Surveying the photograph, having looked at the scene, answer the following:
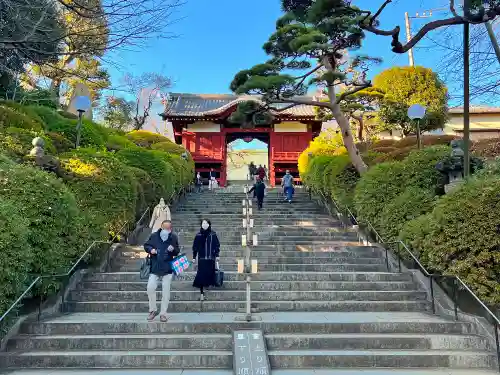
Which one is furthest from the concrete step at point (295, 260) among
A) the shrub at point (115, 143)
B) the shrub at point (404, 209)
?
the shrub at point (115, 143)

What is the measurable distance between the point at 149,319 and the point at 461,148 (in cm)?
679

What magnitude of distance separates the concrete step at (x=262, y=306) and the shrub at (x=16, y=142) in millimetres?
3922

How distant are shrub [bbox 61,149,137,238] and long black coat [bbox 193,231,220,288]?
2607mm

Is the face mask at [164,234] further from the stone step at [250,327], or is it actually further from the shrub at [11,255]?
the shrub at [11,255]

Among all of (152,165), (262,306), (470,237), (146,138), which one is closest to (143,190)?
(152,165)

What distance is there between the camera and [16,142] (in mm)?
9594

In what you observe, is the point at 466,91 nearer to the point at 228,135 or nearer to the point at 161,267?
the point at 161,267

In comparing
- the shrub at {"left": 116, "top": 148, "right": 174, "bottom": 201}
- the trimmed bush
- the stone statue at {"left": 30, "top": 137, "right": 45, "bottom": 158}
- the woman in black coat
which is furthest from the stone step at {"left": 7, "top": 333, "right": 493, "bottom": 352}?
the shrub at {"left": 116, "top": 148, "right": 174, "bottom": 201}

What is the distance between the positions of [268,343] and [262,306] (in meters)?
1.56

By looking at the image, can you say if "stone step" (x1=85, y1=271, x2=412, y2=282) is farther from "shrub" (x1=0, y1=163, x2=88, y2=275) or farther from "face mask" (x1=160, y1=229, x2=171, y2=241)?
"face mask" (x1=160, y1=229, x2=171, y2=241)

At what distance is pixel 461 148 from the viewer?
28.0 ft

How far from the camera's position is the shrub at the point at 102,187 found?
9.05 m

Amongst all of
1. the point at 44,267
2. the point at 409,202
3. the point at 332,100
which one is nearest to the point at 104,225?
the point at 44,267

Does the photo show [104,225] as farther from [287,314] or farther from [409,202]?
[409,202]
